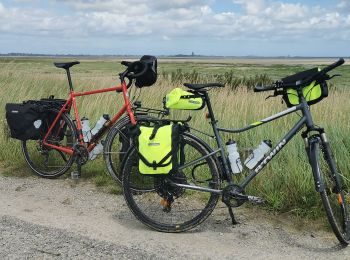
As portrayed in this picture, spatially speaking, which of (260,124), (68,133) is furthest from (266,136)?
Result: (68,133)

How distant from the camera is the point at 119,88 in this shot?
5352 mm

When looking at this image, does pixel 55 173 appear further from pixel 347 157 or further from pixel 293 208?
pixel 347 157

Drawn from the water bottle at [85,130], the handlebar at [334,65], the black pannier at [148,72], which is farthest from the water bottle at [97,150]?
the handlebar at [334,65]

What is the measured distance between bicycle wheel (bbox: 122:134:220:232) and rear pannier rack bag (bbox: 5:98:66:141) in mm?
2053

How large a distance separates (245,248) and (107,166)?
2.33m

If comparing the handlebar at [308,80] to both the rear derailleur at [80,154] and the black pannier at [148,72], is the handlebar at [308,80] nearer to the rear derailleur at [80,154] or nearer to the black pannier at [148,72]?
the black pannier at [148,72]

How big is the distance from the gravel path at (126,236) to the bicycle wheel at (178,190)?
12cm

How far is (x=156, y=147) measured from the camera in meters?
3.97

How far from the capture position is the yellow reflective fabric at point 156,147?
13.0 ft

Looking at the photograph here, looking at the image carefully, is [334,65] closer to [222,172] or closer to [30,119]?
[222,172]

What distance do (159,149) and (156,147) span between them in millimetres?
34

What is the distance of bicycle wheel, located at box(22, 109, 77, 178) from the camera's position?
588 cm

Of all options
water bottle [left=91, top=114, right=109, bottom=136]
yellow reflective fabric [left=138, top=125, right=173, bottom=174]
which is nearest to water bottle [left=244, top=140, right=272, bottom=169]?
yellow reflective fabric [left=138, top=125, right=173, bottom=174]

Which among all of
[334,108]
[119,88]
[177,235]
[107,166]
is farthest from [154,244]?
[334,108]
